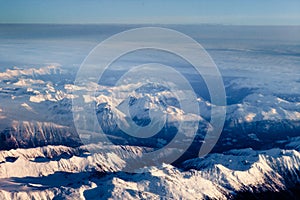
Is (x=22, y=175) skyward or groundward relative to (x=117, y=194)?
groundward

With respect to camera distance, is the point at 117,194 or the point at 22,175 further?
the point at 22,175

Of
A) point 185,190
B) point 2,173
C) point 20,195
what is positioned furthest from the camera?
point 2,173

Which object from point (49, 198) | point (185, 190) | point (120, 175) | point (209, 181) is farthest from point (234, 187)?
point (49, 198)

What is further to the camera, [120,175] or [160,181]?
[120,175]

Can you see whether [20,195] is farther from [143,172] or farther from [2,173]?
[143,172]

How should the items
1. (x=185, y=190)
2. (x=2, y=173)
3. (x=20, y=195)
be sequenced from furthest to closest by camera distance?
(x=2, y=173) < (x=185, y=190) < (x=20, y=195)

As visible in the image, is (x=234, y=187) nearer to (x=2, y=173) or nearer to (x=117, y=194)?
(x=117, y=194)

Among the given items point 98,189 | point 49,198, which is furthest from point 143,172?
point 49,198

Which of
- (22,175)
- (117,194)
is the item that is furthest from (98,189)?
(22,175)
